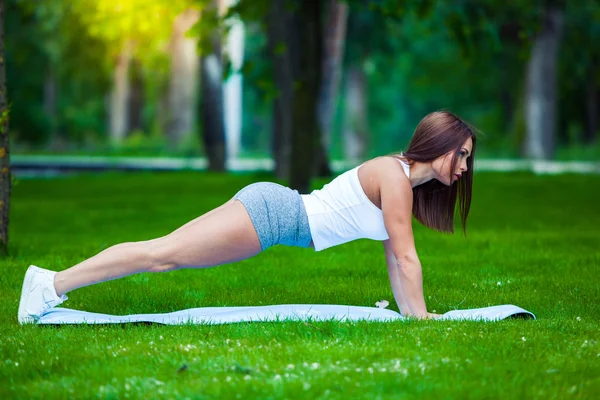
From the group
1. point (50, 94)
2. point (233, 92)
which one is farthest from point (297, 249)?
point (50, 94)

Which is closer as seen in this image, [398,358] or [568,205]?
[398,358]

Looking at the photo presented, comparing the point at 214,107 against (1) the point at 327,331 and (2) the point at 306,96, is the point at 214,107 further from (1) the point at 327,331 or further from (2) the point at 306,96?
(1) the point at 327,331

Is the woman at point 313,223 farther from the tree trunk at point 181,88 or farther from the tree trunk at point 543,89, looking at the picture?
the tree trunk at point 181,88

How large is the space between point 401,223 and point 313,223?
21.4 inches

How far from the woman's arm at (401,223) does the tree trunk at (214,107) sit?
59.0 ft

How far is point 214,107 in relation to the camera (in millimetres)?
23875

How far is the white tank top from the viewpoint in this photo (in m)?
5.89

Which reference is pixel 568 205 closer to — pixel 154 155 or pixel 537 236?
pixel 537 236

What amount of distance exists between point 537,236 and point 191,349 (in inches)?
273

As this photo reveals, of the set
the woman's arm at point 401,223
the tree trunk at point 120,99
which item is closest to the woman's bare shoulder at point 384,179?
the woman's arm at point 401,223

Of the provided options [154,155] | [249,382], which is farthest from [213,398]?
[154,155]

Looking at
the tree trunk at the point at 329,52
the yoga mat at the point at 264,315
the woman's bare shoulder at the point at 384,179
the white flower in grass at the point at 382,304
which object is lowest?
the white flower in grass at the point at 382,304

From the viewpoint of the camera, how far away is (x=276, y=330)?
218 inches

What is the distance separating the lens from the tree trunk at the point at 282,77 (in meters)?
17.6
